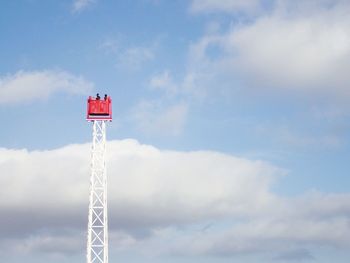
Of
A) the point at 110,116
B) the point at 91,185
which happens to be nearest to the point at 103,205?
the point at 91,185

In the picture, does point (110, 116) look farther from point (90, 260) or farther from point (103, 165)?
point (90, 260)

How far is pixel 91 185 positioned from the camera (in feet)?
342

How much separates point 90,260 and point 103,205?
254 inches

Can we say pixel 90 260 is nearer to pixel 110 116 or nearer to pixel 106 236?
pixel 106 236

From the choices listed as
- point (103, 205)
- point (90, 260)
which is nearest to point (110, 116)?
point (103, 205)

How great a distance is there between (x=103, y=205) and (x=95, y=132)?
887 cm

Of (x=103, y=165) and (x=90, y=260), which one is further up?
(x=103, y=165)

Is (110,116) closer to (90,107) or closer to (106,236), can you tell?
(90,107)

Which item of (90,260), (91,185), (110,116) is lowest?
(90,260)

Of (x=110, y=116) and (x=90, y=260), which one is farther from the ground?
(x=110, y=116)

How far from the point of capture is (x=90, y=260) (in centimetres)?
10194

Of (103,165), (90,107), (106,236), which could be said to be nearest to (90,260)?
(106,236)

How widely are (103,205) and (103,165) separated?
15.8 ft

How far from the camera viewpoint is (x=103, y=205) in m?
104
